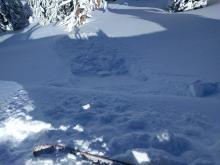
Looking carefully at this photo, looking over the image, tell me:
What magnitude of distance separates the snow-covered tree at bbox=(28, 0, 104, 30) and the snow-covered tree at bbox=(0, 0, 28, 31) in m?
0.98

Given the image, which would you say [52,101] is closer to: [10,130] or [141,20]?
[10,130]

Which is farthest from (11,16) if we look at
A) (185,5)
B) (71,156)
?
(71,156)

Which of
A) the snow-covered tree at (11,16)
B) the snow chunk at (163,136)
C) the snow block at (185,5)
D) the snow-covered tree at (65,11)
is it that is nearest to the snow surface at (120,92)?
the snow chunk at (163,136)

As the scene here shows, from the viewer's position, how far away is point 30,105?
8242 millimetres

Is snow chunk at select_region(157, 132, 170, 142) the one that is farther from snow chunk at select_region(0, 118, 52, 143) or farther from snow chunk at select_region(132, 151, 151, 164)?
snow chunk at select_region(0, 118, 52, 143)

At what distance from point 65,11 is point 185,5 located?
5979 millimetres

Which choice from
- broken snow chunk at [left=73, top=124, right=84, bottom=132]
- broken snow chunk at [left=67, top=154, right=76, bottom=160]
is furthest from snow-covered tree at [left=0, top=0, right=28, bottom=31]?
broken snow chunk at [left=67, top=154, right=76, bottom=160]

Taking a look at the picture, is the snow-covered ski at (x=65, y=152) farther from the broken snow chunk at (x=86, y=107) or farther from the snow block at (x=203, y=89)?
the snow block at (x=203, y=89)

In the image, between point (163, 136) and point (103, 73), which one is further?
point (103, 73)

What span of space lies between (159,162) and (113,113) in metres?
2.13

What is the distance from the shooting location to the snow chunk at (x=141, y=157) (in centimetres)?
545

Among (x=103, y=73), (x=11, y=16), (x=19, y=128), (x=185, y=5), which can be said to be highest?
(x=19, y=128)

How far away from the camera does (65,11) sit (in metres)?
19.1

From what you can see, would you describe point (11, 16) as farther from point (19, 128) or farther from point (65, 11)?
point (19, 128)
